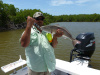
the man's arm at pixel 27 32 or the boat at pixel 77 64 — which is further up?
the man's arm at pixel 27 32

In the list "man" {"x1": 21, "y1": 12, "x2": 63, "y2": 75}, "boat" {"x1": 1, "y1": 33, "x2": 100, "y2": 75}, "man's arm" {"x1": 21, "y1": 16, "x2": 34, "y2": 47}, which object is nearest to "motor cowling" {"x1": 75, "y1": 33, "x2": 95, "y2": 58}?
"boat" {"x1": 1, "y1": 33, "x2": 100, "y2": 75}

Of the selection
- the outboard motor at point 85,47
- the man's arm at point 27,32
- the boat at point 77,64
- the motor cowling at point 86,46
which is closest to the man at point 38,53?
the man's arm at point 27,32

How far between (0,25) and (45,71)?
103 ft

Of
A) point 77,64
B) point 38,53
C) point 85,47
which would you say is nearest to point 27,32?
point 38,53

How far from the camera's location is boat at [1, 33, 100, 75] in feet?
9.75

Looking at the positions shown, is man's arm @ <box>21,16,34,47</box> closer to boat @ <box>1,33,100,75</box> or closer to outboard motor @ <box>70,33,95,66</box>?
boat @ <box>1,33,100,75</box>

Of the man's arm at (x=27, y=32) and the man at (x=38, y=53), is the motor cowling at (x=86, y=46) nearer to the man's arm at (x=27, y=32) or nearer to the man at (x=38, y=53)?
the man at (x=38, y=53)

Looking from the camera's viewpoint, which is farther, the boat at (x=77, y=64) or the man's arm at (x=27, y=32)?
the boat at (x=77, y=64)

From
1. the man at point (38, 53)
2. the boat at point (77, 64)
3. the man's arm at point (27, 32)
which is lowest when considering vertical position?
the boat at point (77, 64)

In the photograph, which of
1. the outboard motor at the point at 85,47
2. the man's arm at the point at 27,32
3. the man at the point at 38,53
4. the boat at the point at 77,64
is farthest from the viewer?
the outboard motor at the point at 85,47

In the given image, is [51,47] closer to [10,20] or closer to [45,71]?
[45,71]

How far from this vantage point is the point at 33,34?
1.95m

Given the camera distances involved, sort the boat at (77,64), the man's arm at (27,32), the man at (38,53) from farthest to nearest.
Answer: the boat at (77,64), the man at (38,53), the man's arm at (27,32)

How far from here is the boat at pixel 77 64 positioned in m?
2.97
